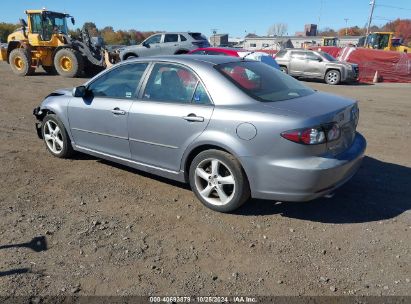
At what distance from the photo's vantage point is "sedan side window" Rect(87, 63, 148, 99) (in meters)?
A: 4.55

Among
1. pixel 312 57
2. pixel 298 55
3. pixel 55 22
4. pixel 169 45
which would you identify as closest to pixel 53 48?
pixel 55 22

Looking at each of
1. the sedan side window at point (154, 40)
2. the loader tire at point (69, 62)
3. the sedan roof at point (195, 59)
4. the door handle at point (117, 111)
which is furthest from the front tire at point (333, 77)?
the door handle at point (117, 111)

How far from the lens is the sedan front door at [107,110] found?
455cm

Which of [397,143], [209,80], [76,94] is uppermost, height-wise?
[209,80]

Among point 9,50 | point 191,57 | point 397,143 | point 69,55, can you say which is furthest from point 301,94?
point 9,50

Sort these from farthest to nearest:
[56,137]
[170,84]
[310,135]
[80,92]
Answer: [56,137], [80,92], [170,84], [310,135]

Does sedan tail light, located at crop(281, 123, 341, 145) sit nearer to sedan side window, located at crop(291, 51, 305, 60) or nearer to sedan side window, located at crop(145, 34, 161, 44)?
sedan side window, located at crop(291, 51, 305, 60)

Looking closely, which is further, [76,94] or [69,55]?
[69,55]

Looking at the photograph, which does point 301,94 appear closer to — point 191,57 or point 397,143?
point 191,57

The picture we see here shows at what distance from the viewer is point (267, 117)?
350 centimetres

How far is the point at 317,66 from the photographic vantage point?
18.4 metres

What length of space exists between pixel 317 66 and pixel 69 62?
11.6m

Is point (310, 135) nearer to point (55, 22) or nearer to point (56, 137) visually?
point (56, 137)

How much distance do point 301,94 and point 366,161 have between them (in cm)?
213
